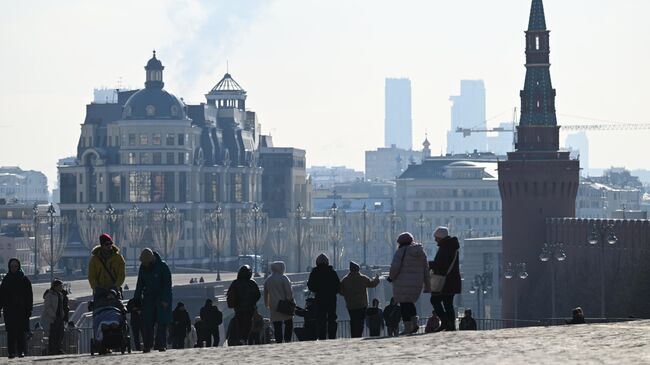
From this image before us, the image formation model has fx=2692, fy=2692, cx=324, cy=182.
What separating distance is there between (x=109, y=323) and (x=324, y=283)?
21.5 ft

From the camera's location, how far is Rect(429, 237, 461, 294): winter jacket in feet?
157

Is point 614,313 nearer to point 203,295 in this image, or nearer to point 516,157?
point 516,157

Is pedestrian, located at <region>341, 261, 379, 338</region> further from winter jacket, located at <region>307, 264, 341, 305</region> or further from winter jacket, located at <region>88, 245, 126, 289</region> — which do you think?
winter jacket, located at <region>88, 245, 126, 289</region>

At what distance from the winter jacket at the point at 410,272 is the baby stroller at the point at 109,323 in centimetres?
513

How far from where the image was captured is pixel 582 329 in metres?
46.7

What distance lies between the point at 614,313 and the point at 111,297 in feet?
230

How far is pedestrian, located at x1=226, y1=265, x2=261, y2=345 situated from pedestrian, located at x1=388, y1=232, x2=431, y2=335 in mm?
3169

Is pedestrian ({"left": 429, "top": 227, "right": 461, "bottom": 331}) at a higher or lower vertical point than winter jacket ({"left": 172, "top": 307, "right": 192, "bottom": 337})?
higher

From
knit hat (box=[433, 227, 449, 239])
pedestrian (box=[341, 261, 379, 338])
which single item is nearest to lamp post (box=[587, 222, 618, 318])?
pedestrian (box=[341, 261, 379, 338])

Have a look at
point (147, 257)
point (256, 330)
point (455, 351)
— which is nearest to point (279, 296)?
point (256, 330)

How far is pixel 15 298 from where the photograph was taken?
47.7m

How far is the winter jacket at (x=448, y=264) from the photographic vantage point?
47875 mm

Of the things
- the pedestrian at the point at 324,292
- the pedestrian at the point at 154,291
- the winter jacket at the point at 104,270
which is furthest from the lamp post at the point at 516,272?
the winter jacket at the point at 104,270

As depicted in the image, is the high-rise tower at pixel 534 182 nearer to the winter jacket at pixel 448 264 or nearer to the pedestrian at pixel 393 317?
the pedestrian at pixel 393 317
